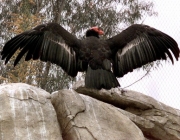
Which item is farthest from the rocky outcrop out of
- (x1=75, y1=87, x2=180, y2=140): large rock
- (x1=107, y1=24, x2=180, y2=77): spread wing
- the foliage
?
the foliage

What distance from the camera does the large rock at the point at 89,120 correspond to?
16.8ft

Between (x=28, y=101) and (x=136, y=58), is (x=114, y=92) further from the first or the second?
(x=28, y=101)

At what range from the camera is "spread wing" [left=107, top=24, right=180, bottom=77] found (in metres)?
5.95

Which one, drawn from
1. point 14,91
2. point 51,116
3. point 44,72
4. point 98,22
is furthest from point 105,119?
point 98,22

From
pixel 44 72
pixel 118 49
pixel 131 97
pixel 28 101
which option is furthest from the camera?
pixel 44 72

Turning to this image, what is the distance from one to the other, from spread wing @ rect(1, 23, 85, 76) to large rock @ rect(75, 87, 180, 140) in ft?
2.03

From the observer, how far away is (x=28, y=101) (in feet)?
16.7

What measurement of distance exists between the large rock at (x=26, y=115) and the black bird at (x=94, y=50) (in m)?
0.56

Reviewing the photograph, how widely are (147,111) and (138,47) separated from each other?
0.93 m

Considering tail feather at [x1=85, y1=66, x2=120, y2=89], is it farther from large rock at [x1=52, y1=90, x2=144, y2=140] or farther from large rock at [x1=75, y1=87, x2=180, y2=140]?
large rock at [x1=75, y1=87, x2=180, y2=140]

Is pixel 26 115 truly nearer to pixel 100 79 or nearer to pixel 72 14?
pixel 100 79

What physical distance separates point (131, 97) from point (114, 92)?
0.24 metres

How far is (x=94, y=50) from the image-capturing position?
5688mm

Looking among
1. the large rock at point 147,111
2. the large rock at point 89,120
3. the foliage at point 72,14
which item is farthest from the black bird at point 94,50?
the foliage at point 72,14
